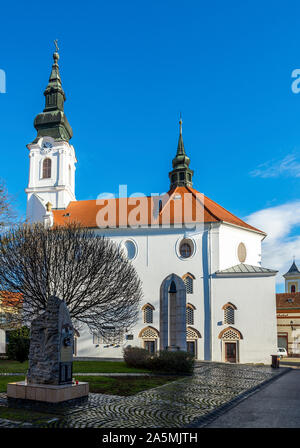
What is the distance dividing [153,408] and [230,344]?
22.8 m

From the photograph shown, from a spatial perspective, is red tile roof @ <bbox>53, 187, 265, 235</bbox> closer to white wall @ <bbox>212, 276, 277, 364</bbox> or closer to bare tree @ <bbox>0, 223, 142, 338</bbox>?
white wall @ <bbox>212, 276, 277, 364</bbox>

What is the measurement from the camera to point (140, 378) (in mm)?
18984

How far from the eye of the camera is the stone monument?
36.9 feet

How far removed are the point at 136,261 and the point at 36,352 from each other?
24921 mm

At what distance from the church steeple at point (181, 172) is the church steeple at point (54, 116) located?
1260 cm

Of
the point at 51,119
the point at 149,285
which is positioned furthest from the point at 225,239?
the point at 51,119

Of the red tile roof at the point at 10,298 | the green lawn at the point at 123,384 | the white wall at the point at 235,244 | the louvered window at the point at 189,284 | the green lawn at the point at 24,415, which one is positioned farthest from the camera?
the white wall at the point at 235,244

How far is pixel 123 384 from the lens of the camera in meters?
16.6

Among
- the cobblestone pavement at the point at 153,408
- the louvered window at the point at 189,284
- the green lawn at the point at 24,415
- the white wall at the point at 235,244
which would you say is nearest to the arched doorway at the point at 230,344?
the louvered window at the point at 189,284

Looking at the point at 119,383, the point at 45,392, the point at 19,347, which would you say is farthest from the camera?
the point at 19,347

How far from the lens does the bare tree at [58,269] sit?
26234 millimetres

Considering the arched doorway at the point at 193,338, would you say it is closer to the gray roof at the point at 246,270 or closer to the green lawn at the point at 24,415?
the gray roof at the point at 246,270

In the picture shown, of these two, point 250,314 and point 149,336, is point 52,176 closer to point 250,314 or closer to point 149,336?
point 149,336

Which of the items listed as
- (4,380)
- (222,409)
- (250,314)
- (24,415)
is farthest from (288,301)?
(24,415)
